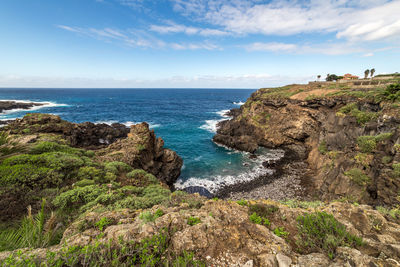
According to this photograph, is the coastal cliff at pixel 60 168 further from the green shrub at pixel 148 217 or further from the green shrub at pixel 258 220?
the green shrub at pixel 258 220

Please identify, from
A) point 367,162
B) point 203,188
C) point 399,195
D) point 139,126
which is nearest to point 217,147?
point 203,188

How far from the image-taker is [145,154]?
18875 mm

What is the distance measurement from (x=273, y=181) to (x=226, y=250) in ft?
68.5

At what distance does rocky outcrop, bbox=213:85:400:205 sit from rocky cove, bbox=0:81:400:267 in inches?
5.4

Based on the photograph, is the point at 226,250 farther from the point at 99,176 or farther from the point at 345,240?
the point at 99,176

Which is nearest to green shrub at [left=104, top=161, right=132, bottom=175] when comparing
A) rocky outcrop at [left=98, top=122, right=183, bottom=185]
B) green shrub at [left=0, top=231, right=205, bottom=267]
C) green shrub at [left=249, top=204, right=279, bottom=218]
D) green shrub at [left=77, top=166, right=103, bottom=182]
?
green shrub at [left=77, top=166, right=103, bottom=182]

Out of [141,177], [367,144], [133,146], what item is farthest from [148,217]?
[367,144]

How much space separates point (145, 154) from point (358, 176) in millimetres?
22276

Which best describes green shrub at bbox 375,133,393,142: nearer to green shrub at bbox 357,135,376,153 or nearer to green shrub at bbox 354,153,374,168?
green shrub at bbox 357,135,376,153

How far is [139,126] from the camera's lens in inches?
778

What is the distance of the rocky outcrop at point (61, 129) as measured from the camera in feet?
Answer: 65.9

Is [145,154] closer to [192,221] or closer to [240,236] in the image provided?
[192,221]

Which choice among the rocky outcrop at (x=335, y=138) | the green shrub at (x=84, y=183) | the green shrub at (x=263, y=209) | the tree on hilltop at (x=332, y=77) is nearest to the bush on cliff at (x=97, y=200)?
the green shrub at (x=84, y=183)

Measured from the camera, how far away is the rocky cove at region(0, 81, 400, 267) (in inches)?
176
